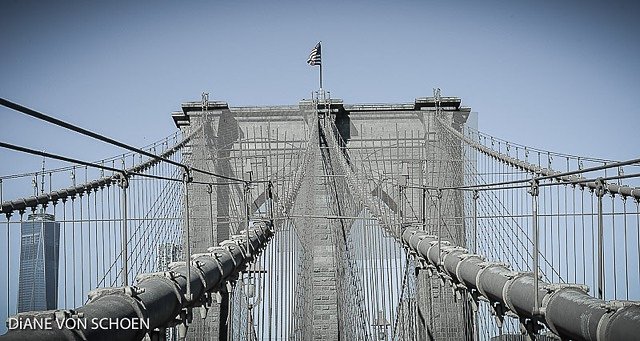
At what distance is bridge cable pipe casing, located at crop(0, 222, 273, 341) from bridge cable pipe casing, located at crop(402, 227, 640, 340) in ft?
4.56

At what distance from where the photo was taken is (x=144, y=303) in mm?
3043

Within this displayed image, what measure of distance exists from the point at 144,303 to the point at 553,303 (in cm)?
147

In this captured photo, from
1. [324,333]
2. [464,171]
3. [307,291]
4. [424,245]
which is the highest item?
[464,171]

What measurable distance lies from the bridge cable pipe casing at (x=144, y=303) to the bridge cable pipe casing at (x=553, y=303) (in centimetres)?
139

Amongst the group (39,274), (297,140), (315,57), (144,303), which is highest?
(315,57)

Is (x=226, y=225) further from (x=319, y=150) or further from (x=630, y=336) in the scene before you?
(x=630, y=336)

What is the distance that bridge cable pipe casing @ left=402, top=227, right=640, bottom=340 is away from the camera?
2.56m

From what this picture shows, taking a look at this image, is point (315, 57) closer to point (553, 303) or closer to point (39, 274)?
point (39, 274)

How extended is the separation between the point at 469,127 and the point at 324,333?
5.74 metres

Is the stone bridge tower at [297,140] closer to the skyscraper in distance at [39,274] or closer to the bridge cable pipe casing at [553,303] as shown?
the skyscraper in distance at [39,274]

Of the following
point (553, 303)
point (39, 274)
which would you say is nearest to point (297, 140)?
point (39, 274)

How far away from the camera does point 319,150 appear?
14680mm

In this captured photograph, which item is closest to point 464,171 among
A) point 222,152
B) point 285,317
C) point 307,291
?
point 222,152

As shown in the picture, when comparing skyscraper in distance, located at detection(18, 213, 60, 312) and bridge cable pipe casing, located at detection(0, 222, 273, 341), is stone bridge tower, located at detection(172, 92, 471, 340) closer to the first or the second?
skyscraper in distance, located at detection(18, 213, 60, 312)
